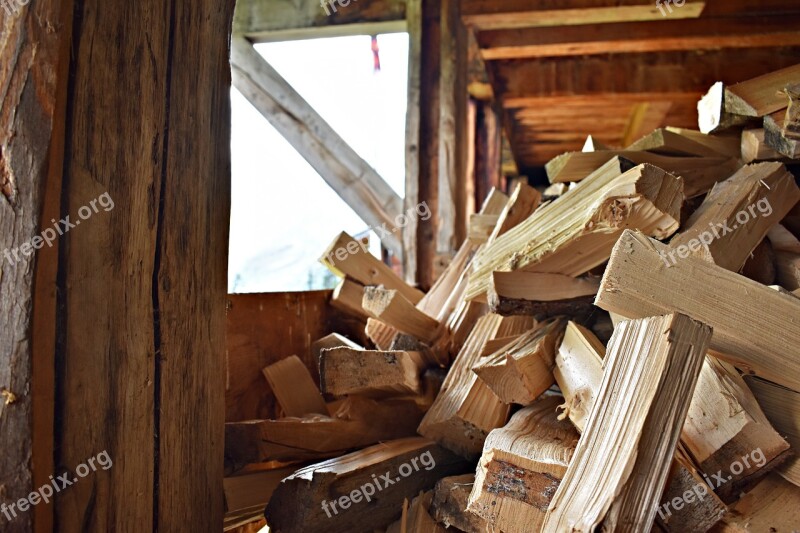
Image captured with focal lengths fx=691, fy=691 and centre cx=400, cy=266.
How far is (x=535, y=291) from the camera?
6.86 ft

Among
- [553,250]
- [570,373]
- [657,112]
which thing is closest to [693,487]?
[570,373]

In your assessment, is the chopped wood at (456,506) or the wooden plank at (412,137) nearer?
the chopped wood at (456,506)

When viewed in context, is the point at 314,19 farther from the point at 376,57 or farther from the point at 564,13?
the point at 564,13

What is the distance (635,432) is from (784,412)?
1.86 ft

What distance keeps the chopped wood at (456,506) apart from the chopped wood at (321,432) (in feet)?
1.58

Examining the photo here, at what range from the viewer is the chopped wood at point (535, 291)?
207 centimetres

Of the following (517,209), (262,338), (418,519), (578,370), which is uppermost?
(517,209)

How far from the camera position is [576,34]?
480 cm

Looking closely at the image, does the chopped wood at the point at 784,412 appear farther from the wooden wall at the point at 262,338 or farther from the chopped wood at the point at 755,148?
the wooden wall at the point at 262,338

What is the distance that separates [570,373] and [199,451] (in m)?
1.02

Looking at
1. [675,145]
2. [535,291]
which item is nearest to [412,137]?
[675,145]

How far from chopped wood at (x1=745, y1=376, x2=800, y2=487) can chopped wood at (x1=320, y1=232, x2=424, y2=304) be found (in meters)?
1.84

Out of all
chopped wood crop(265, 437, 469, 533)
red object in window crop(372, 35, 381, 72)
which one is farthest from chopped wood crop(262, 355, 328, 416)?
red object in window crop(372, 35, 381, 72)

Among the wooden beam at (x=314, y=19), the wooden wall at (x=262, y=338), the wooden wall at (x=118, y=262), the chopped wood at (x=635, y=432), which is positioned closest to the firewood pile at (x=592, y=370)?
the chopped wood at (x=635, y=432)
